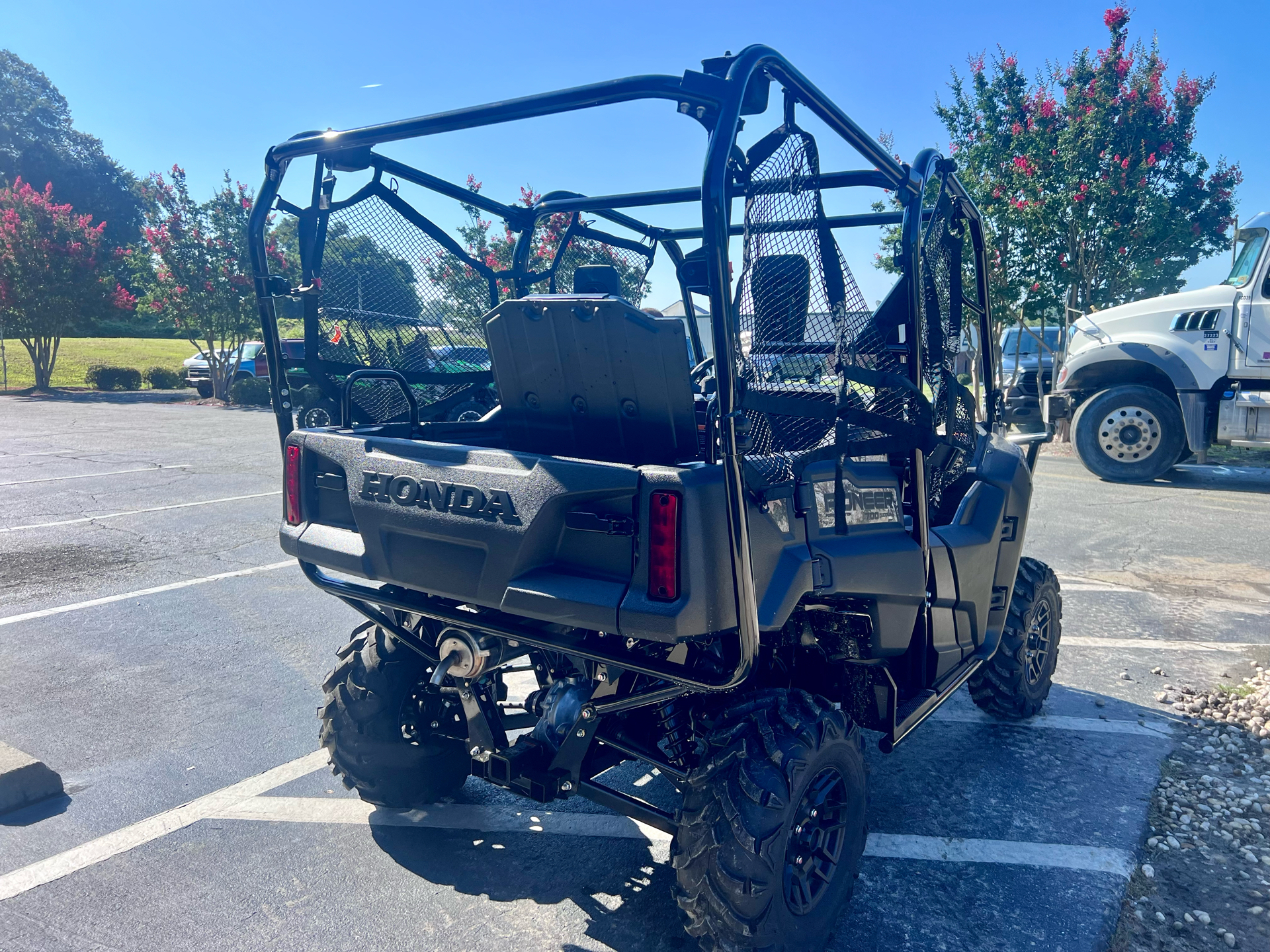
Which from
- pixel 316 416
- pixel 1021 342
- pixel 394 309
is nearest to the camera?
pixel 394 309

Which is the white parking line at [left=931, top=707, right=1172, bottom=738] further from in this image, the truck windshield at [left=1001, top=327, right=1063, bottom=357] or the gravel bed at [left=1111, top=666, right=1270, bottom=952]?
the truck windshield at [left=1001, top=327, right=1063, bottom=357]

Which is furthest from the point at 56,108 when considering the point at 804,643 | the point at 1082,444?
the point at 804,643

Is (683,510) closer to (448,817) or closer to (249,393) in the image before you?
(448,817)

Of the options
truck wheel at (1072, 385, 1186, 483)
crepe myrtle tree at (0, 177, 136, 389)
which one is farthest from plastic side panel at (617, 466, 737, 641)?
crepe myrtle tree at (0, 177, 136, 389)

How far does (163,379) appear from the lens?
2845cm

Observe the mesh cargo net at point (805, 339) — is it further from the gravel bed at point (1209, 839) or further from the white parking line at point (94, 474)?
the white parking line at point (94, 474)

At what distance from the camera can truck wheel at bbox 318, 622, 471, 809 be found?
321 cm

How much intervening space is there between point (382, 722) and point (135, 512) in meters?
6.99

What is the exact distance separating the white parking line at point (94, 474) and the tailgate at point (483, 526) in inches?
382

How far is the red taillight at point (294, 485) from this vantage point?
3.00 m

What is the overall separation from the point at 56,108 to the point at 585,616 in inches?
2786

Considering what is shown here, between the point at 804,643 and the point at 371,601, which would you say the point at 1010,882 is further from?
the point at 371,601

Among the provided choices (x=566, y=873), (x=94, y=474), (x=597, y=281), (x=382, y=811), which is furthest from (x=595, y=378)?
(x=94, y=474)

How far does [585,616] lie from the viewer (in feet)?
7.45
